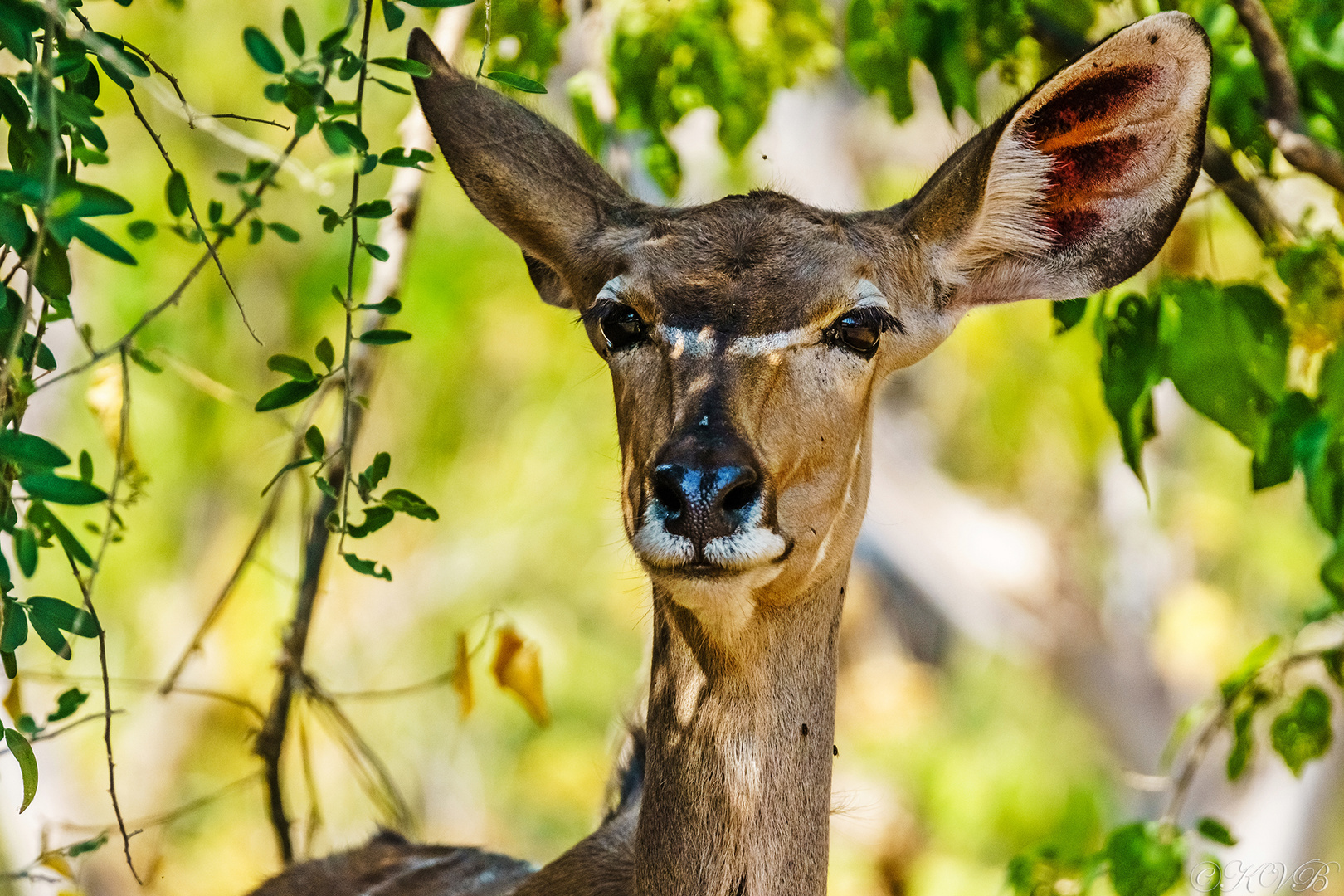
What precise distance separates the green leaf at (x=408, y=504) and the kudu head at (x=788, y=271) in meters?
0.49

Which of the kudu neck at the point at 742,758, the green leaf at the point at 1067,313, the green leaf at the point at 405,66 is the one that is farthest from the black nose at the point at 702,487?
the green leaf at the point at 1067,313

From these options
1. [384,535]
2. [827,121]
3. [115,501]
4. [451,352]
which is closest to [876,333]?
[115,501]

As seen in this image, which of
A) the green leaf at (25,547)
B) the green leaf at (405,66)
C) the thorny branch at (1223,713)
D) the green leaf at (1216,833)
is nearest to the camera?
the green leaf at (25,547)

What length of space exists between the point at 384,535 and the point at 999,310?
845 cm

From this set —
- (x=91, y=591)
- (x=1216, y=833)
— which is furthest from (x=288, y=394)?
(x=1216, y=833)

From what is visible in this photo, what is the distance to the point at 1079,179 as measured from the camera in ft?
13.1

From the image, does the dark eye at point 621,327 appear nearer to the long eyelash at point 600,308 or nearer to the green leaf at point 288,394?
the long eyelash at point 600,308

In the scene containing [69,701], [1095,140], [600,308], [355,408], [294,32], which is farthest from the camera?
[355,408]

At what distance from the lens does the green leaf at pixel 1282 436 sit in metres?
3.91

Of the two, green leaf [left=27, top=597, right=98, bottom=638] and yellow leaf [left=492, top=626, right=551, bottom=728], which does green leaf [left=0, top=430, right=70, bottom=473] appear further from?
yellow leaf [left=492, top=626, right=551, bottom=728]

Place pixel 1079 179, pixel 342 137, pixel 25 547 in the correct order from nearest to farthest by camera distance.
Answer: pixel 25 547 → pixel 342 137 → pixel 1079 179

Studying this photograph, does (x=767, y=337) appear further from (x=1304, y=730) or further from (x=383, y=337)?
(x=1304, y=730)

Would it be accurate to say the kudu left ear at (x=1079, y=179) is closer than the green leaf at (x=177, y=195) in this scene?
No

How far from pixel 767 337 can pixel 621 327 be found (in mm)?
410
